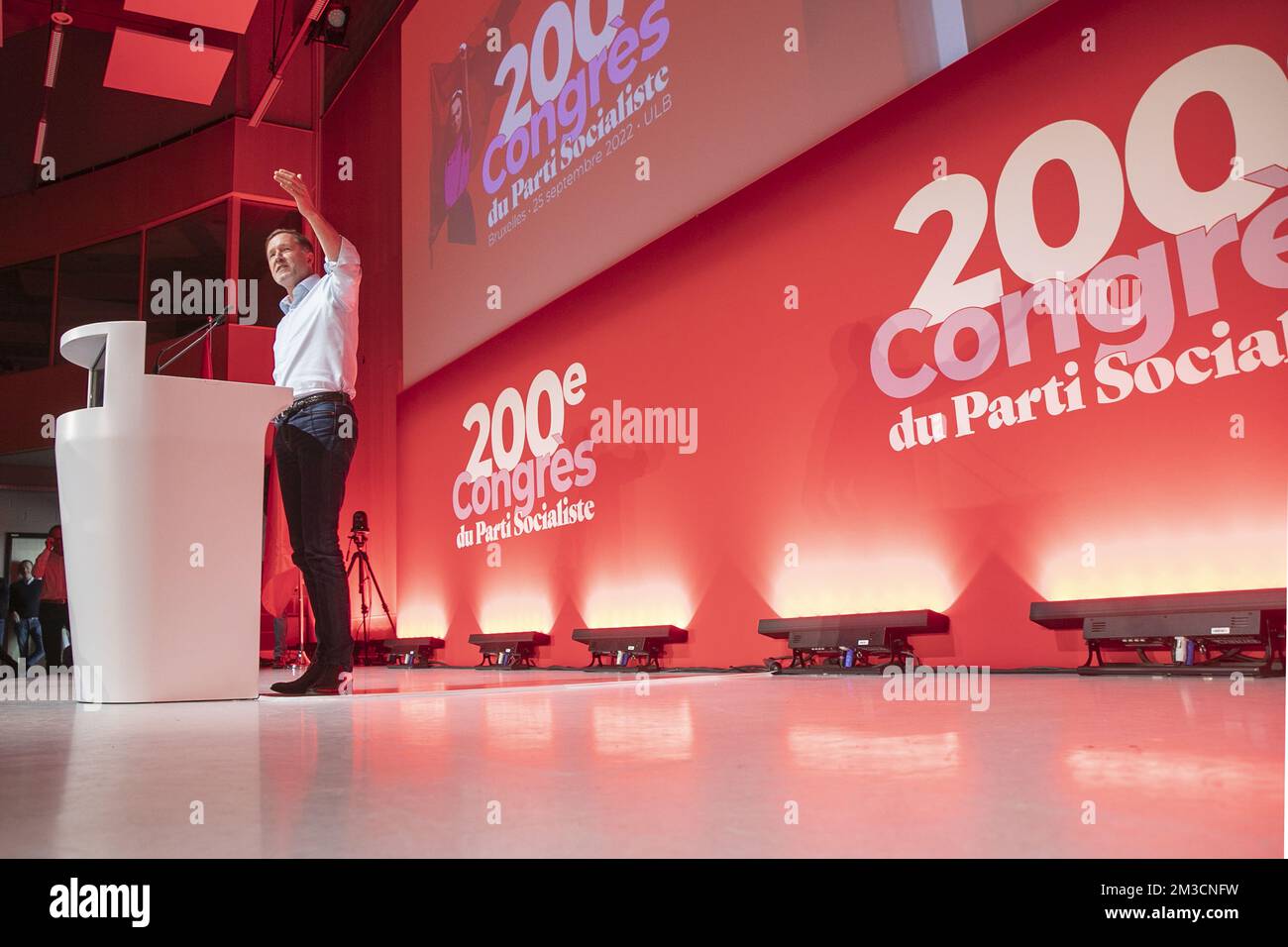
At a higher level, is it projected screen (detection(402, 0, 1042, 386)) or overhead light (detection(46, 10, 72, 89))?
overhead light (detection(46, 10, 72, 89))

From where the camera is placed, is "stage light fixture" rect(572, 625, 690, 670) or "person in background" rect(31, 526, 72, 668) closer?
"stage light fixture" rect(572, 625, 690, 670)

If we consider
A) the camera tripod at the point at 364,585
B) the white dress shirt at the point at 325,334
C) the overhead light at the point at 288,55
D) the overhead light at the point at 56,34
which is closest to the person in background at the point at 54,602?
the camera tripod at the point at 364,585

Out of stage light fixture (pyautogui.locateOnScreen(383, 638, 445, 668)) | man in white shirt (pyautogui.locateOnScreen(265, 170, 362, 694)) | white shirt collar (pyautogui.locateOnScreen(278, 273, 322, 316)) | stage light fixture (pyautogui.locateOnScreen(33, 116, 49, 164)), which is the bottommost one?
stage light fixture (pyautogui.locateOnScreen(383, 638, 445, 668))

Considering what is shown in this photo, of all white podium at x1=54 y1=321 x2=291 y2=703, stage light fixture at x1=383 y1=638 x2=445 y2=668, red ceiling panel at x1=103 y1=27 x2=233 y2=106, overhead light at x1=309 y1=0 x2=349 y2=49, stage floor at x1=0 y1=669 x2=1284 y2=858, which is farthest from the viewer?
overhead light at x1=309 y1=0 x2=349 y2=49

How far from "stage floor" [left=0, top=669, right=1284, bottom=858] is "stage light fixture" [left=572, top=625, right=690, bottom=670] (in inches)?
118

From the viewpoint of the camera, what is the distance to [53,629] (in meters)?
6.46

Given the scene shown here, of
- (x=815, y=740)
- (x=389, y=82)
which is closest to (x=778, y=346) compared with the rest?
(x=815, y=740)

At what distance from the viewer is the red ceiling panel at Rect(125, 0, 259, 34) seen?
6.88m

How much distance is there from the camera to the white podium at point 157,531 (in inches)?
96.7

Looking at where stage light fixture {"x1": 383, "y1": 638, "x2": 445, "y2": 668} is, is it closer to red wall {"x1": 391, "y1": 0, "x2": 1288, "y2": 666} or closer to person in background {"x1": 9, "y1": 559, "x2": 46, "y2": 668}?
red wall {"x1": 391, "y1": 0, "x2": 1288, "y2": 666}

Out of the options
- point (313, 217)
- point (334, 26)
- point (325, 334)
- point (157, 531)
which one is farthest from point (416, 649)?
point (334, 26)

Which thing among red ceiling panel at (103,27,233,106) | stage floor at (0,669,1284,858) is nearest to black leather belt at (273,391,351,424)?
stage floor at (0,669,1284,858)

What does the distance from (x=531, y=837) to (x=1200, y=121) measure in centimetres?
310

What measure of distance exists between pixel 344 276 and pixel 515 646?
392cm
